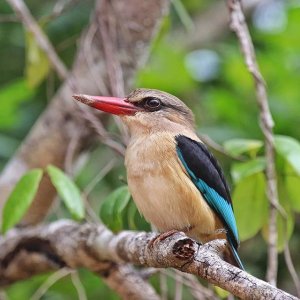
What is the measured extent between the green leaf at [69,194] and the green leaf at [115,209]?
0.10 meters

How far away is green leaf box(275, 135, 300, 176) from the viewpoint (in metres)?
3.50

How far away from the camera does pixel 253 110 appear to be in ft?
18.1

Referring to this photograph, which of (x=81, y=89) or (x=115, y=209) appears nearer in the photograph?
(x=115, y=209)

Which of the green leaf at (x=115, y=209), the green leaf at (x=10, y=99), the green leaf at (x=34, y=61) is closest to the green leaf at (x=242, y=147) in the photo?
the green leaf at (x=115, y=209)

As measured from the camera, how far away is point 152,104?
3.74 meters

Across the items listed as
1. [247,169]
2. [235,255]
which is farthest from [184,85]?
[235,255]

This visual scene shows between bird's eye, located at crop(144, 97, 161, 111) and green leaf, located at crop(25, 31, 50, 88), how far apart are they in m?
1.11

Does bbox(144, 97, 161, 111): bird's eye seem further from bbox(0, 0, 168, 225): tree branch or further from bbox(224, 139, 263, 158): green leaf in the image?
bbox(0, 0, 168, 225): tree branch

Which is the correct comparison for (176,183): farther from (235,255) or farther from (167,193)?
(235,255)

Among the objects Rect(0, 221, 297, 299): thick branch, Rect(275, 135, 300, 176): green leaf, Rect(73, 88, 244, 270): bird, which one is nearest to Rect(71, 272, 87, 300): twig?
Rect(0, 221, 297, 299): thick branch

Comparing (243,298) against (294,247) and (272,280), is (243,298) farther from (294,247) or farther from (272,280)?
(294,247)

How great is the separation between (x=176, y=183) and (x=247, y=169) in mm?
444

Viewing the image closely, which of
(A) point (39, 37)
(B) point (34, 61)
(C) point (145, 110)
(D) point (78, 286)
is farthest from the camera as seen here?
(B) point (34, 61)

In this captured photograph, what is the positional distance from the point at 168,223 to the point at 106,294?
6.57 ft
